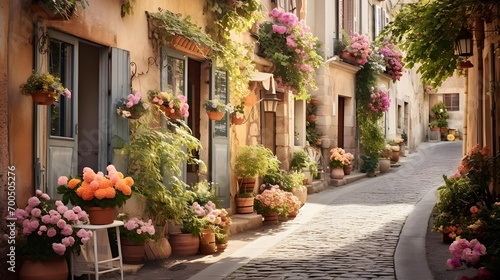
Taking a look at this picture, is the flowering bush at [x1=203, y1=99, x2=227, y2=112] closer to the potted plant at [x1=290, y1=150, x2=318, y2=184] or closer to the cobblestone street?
the cobblestone street

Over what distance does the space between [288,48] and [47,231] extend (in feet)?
30.2

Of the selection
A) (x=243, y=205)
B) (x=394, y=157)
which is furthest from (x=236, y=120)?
(x=394, y=157)

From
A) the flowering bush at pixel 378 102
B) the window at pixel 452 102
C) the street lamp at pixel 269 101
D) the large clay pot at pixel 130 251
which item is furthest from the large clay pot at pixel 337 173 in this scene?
the window at pixel 452 102

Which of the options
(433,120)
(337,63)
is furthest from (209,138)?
(433,120)

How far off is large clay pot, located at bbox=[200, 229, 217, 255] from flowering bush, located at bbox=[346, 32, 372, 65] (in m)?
12.4

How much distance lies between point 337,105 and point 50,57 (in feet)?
48.5

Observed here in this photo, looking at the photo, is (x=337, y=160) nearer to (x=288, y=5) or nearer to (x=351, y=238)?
(x=288, y=5)

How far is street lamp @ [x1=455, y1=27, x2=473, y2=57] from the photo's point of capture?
11.6 metres

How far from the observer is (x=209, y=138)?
12.5 m

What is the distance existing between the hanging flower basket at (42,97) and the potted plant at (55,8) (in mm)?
773

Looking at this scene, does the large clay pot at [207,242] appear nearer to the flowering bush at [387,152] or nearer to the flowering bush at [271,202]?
the flowering bush at [271,202]

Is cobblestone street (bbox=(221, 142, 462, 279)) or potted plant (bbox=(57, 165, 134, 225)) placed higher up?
potted plant (bbox=(57, 165, 134, 225))

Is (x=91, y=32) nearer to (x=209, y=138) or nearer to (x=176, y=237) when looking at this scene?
(x=176, y=237)

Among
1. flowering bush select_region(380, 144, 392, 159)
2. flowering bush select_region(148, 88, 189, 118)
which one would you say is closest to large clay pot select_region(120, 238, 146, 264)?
flowering bush select_region(148, 88, 189, 118)
